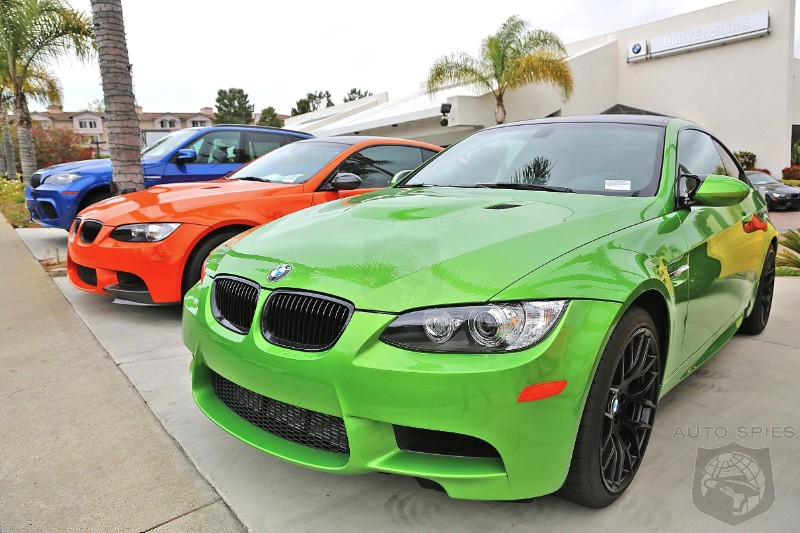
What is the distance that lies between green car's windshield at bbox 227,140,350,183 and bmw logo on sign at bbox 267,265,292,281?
3068mm

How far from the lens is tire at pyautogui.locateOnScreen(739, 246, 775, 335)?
13.1 feet

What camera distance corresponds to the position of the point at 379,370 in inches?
70.4

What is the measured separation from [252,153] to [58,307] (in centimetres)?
346

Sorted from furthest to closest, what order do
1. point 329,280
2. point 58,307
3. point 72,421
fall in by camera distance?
point 58,307, point 72,421, point 329,280

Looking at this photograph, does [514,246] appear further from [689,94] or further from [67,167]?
[689,94]

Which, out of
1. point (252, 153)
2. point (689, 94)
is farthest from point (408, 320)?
point (689, 94)

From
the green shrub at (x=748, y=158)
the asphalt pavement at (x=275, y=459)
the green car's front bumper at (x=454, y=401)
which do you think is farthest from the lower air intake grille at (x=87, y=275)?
the green shrub at (x=748, y=158)

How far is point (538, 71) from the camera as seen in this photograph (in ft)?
70.4

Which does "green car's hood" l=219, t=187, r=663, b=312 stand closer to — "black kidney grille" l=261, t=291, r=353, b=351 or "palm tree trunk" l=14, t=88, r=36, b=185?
"black kidney grille" l=261, t=291, r=353, b=351

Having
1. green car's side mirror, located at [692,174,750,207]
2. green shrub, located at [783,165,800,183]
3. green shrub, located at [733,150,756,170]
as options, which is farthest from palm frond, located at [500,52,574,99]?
green car's side mirror, located at [692,174,750,207]

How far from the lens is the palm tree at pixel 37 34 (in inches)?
520

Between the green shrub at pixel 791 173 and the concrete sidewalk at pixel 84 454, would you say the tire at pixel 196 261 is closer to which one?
the concrete sidewalk at pixel 84 454

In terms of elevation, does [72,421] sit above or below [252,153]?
below

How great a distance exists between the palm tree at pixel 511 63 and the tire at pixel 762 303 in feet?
61.2
